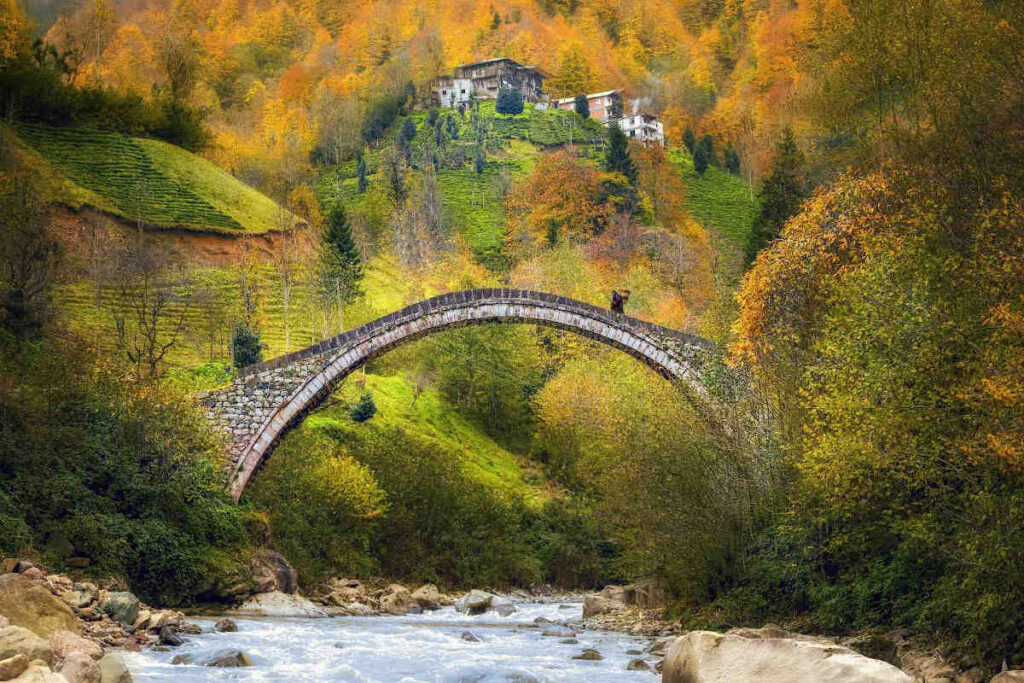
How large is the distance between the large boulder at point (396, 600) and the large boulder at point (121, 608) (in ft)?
36.7

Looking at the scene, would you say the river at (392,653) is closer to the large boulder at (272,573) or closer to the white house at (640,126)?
the large boulder at (272,573)

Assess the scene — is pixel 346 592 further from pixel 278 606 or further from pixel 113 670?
pixel 113 670

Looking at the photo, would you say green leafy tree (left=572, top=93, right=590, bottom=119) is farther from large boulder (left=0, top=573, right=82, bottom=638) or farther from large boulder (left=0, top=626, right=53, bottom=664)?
large boulder (left=0, top=626, right=53, bottom=664)

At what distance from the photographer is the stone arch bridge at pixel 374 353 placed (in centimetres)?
2566

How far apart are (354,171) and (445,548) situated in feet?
176

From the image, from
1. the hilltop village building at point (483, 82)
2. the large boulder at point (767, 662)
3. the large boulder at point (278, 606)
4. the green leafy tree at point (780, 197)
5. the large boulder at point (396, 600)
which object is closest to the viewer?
the large boulder at point (767, 662)

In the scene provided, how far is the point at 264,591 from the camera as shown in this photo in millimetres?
24094

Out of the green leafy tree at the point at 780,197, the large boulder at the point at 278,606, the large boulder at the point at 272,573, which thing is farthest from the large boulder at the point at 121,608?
the green leafy tree at the point at 780,197

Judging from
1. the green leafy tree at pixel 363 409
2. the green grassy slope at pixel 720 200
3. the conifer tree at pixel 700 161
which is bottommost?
the green leafy tree at pixel 363 409

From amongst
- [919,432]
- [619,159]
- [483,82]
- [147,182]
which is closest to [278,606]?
[919,432]

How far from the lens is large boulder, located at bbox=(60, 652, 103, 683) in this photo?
10.1 meters

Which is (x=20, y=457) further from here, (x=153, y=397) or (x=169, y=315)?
(x=169, y=315)

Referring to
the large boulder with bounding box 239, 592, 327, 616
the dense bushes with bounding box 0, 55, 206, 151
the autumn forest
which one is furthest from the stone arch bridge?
the dense bushes with bounding box 0, 55, 206, 151

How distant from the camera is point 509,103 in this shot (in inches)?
3605
